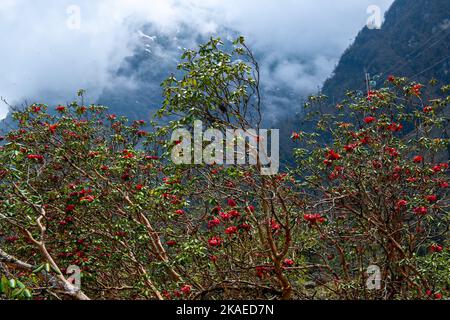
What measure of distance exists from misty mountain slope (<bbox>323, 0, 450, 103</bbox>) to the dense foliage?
253 ft

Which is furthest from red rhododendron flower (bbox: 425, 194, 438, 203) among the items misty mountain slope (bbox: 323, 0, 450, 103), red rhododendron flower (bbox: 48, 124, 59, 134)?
misty mountain slope (bbox: 323, 0, 450, 103)

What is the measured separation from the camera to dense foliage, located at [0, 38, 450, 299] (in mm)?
4898

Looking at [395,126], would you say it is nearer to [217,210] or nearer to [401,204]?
[401,204]

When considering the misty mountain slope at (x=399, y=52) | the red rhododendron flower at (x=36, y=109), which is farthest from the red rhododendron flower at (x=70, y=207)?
the misty mountain slope at (x=399, y=52)

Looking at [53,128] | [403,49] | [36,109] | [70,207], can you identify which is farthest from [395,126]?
[403,49]

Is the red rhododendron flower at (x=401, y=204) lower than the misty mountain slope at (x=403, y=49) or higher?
lower

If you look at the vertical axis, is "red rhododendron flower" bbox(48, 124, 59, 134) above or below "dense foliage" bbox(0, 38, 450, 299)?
above

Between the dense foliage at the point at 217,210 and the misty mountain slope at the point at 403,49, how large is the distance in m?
77.1

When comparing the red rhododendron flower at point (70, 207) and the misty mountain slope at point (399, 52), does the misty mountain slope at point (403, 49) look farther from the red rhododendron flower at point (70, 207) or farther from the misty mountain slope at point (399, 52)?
the red rhododendron flower at point (70, 207)

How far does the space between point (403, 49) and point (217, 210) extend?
348 ft

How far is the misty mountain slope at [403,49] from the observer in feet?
263

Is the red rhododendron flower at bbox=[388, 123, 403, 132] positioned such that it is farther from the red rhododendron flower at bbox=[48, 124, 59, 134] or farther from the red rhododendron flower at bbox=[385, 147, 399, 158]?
the red rhododendron flower at bbox=[48, 124, 59, 134]

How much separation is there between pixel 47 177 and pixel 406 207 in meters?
6.28

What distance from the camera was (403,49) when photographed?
96812mm
